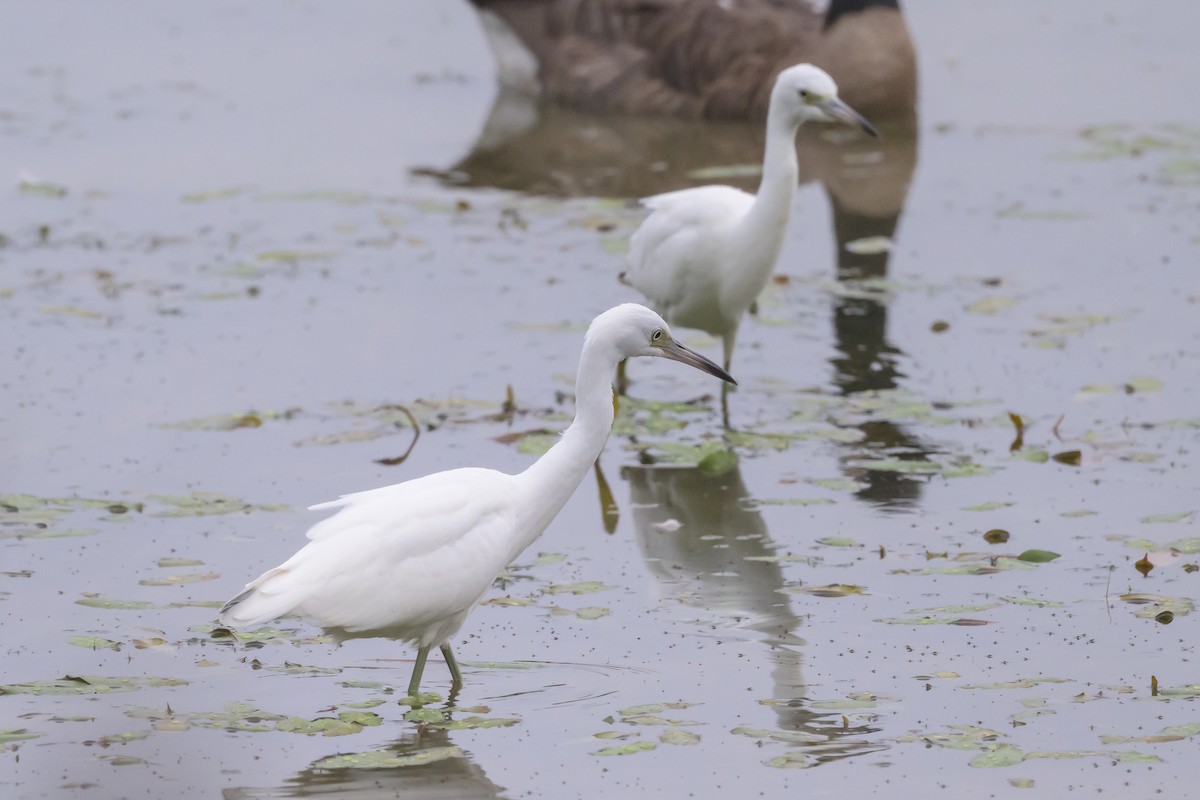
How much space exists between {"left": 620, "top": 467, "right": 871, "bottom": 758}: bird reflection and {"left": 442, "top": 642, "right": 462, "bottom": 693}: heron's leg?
43.8 inches

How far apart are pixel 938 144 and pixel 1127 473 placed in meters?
7.44

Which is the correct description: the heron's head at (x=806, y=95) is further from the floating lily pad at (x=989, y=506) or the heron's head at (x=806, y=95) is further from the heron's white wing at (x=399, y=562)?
the heron's white wing at (x=399, y=562)

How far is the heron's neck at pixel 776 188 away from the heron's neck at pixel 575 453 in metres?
2.89

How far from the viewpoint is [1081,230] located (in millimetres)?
12930

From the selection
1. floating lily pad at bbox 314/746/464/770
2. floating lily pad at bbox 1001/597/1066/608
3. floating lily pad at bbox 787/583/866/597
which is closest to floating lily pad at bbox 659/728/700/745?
floating lily pad at bbox 314/746/464/770

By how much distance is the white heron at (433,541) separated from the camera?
240 inches

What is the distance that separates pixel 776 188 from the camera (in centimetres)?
927

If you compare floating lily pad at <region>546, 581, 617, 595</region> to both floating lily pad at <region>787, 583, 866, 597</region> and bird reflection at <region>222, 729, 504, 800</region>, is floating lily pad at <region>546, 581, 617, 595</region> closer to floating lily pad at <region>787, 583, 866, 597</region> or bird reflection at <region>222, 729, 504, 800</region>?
floating lily pad at <region>787, 583, 866, 597</region>

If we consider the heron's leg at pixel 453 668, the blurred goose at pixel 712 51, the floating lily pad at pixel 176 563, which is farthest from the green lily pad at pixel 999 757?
the blurred goose at pixel 712 51

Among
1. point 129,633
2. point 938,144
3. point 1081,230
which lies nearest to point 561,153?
point 938,144

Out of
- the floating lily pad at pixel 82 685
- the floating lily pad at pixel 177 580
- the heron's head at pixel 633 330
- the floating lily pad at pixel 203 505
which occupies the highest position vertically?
the heron's head at pixel 633 330

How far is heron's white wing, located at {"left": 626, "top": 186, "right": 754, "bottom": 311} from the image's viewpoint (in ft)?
31.3

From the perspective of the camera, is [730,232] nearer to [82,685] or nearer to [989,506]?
[989,506]

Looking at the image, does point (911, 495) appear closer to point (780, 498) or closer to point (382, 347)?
point (780, 498)
